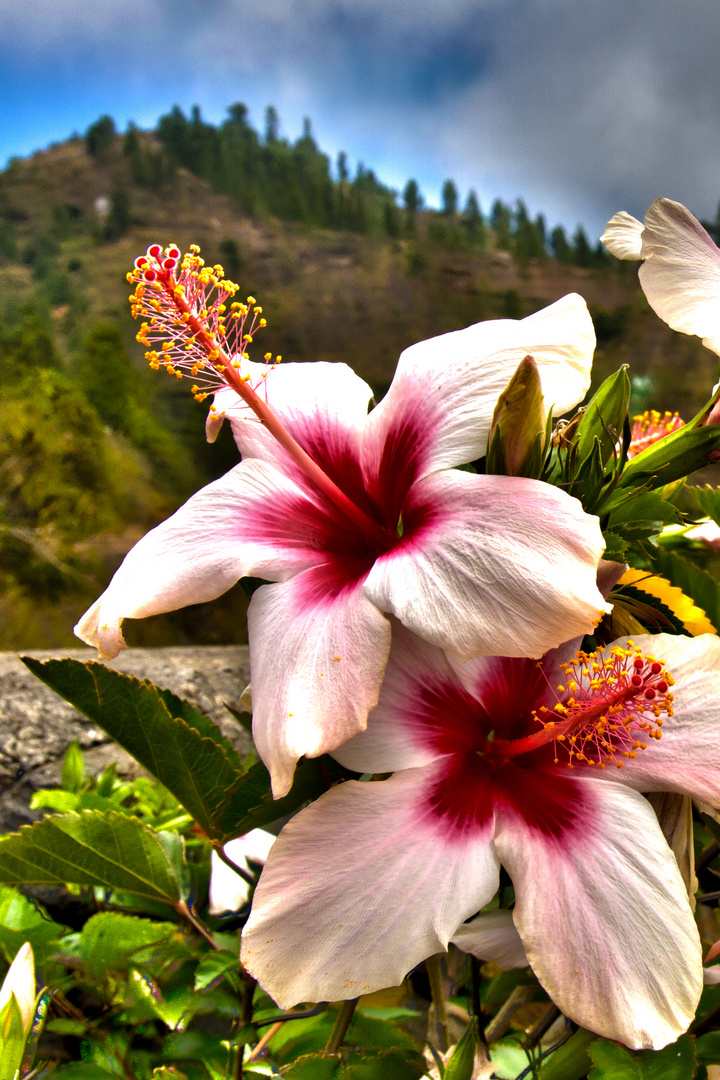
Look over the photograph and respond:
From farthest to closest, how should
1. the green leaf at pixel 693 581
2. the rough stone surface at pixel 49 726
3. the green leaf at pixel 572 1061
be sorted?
1. the rough stone surface at pixel 49 726
2. the green leaf at pixel 693 581
3. the green leaf at pixel 572 1061

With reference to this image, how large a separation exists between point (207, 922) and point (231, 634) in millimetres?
4096

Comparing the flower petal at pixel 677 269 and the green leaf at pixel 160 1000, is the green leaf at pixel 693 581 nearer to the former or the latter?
the flower petal at pixel 677 269

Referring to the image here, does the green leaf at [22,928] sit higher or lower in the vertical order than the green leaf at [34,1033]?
higher

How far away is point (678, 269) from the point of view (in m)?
0.30

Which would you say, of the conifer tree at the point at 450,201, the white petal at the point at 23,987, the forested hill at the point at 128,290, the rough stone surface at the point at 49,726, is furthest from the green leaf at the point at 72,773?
the conifer tree at the point at 450,201

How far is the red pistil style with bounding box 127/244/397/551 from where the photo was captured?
0.30 meters

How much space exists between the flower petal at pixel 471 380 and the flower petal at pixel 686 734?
10 centimetres

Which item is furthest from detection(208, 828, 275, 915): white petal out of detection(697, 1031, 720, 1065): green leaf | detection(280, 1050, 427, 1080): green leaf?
detection(697, 1031, 720, 1065): green leaf

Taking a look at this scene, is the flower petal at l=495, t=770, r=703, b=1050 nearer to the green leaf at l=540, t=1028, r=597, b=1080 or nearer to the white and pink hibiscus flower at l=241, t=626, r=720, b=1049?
the white and pink hibiscus flower at l=241, t=626, r=720, b=1049

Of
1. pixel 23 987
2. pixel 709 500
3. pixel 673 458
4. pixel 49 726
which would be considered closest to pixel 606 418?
pixel 673 458

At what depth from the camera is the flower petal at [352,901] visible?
0.23 meters

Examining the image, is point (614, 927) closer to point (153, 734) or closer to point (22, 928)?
point (153, 734)

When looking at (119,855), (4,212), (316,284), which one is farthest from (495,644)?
(4,212)

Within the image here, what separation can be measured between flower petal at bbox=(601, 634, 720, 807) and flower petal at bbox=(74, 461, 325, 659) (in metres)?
0.14
